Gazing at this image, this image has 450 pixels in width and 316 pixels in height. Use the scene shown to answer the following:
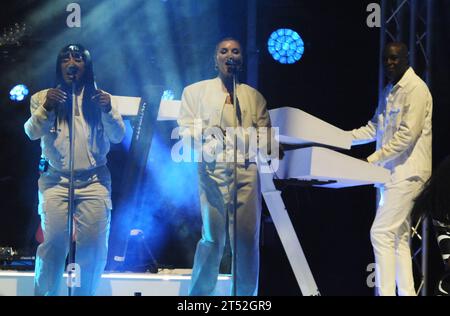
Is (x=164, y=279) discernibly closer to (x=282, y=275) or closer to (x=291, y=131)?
(x=291, y=131)

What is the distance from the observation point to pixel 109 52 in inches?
296

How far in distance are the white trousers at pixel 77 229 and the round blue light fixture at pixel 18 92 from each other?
280 centimetres

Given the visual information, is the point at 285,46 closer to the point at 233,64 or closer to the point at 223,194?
the point at 233,64

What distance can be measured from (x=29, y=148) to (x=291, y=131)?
343 cm

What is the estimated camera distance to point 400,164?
5398 millimetres

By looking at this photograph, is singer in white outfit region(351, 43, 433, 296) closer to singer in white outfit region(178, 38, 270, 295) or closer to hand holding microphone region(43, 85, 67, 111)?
singer in white outfit region(178, 38, 270, 295)

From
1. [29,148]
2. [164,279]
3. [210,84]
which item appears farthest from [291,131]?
[29,148]

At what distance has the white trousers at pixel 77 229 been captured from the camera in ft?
15.4

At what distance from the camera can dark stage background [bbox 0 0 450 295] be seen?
724cm

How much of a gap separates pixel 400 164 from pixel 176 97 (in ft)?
9.66

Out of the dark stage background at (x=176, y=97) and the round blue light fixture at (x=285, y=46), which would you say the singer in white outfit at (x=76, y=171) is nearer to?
the dark stage background at (x=176, y=97)
